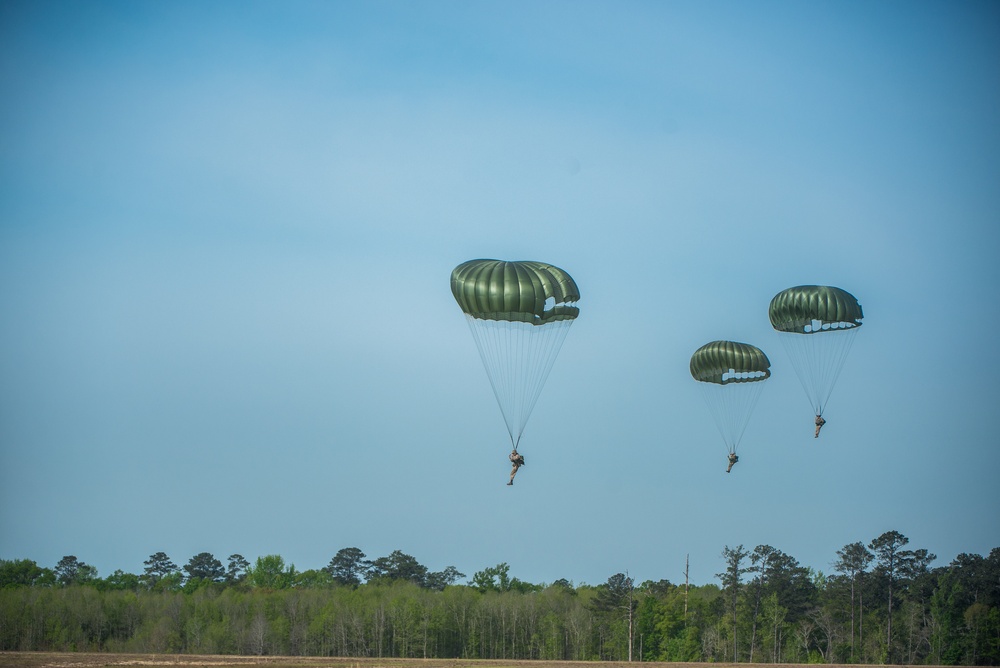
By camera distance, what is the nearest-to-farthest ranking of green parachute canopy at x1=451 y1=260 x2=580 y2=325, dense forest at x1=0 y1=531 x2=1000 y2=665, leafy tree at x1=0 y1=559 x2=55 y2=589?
green parachute canopy at x1=451 y1=260 x2=580 y2=325
dense forest at x1=0 y1=531 x2=1000 y2=665
leafy tree at x1=0 y1=559 x2=55 y2=589

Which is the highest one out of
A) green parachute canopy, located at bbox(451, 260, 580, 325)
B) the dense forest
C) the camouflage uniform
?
green parachute canopy, located at bbox(451, 260, 580, 325)

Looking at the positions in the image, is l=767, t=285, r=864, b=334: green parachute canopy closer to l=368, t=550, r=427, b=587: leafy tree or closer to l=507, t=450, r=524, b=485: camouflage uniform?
l=507, t=450, r=524, b=485: camouflage uniform

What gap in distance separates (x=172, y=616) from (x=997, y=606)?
68736mm

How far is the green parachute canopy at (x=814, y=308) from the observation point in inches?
2199

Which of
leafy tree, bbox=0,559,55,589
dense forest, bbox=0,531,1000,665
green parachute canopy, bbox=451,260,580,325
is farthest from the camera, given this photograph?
leafy tree, bbox=0,559,55,589

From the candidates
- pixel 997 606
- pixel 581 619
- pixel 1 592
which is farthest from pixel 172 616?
pixel 997 606

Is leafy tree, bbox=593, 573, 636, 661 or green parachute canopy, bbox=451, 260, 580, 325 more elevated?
green parachute canopy, bbox=451, 260, 580, 325

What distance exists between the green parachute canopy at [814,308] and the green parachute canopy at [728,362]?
7.74 feet

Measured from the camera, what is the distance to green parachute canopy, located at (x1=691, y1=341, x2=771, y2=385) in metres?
59.6

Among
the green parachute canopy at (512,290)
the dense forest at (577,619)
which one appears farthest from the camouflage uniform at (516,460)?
the dense forest at (577,619)

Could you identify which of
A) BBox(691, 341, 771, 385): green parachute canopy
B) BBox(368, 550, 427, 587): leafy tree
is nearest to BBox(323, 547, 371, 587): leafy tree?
BBox(368, 550, 427, 587): leafy tree

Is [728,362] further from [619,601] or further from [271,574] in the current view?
[271,574]

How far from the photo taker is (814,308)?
184 feet

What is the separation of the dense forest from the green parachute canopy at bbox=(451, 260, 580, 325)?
180 feet
